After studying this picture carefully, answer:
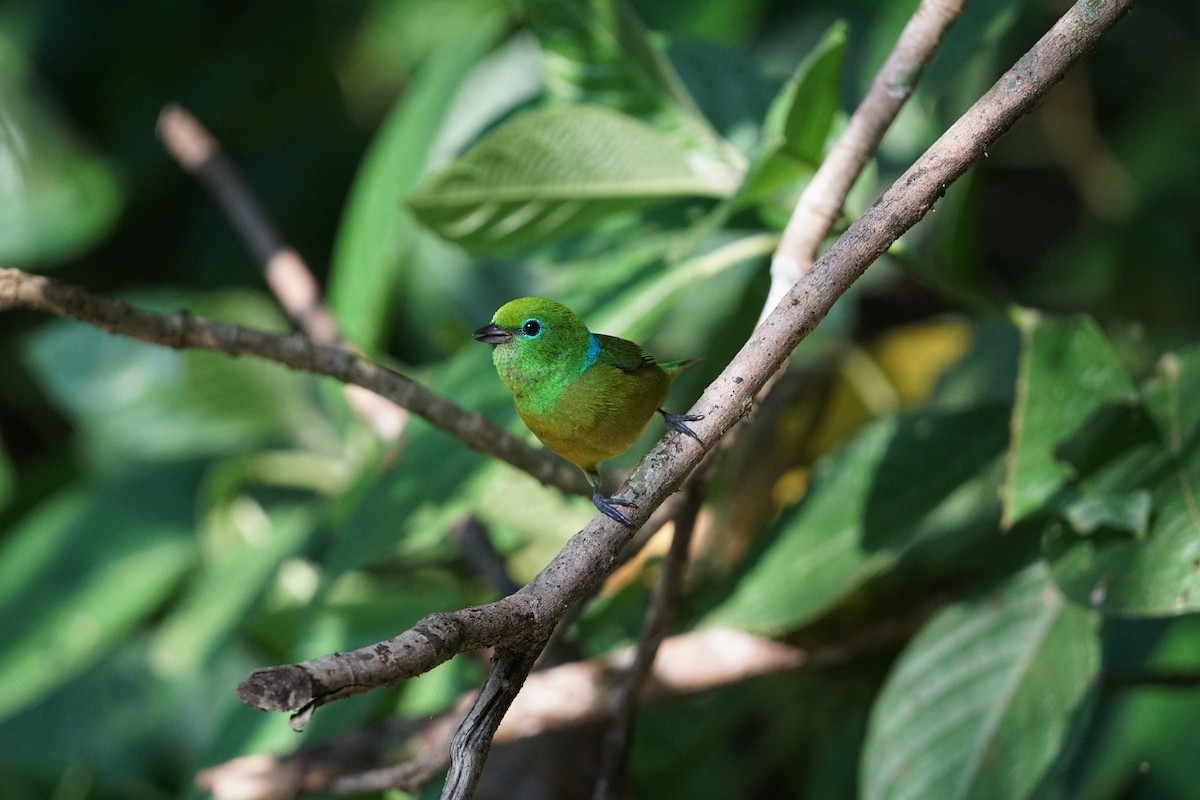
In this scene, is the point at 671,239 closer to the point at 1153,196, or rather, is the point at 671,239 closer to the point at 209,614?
the point at 209,614

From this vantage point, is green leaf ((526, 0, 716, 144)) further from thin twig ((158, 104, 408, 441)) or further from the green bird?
thin twig ((158, 104, 408, 441))

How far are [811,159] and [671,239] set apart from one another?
1.59 ft

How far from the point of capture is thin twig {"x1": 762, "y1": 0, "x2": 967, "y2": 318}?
1.41 meters

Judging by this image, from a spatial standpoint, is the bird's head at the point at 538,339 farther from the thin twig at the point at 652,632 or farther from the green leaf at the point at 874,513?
the green leaf at the point at 874,513

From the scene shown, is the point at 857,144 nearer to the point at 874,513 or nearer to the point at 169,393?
the point at 874,513

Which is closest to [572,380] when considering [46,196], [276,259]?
[276,259]

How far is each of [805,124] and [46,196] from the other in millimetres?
2634

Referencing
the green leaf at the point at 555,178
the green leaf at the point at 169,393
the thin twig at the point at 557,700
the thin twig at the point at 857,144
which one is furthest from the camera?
the green leaf at the point at 169,393

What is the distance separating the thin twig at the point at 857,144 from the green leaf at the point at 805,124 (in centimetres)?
8

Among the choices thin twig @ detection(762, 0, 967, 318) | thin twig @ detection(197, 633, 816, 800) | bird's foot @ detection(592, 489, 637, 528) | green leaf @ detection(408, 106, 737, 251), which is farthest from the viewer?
thin twig @ detection(197, 633, 816, 800)

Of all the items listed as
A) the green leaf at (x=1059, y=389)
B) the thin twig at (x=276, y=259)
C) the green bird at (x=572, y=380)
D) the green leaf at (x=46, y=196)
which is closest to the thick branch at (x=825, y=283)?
the green bird at (x=572, y=380)

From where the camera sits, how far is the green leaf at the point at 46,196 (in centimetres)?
333

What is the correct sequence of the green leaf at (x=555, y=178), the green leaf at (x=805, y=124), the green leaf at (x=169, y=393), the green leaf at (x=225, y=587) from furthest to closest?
the green leaf at (x=169, y=393)
the green leaf at (x=225, y=587)
the green leaf at (x=555, y=178)
the green leaf at (x=805, y=124)

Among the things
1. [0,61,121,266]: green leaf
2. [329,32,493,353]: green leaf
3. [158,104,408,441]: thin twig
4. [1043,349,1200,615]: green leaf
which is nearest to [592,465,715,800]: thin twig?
[1043,349,1200,615]: green leaf
